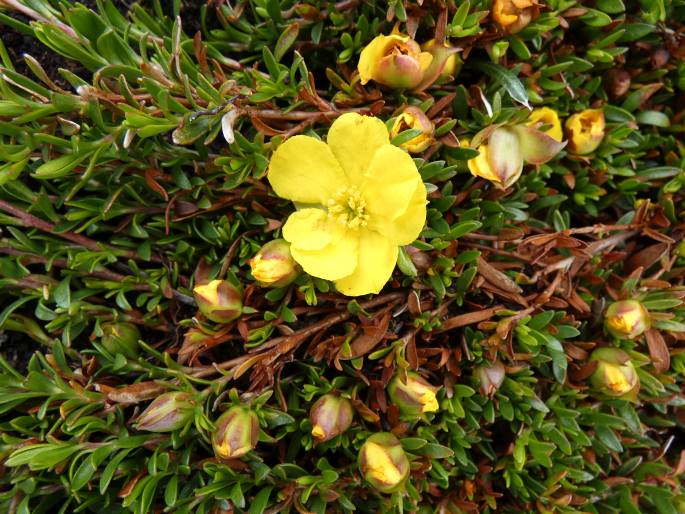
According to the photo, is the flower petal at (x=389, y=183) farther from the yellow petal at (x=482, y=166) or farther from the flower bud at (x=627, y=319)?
the flower bud at (x=627, y=319)

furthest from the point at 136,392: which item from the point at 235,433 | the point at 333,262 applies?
the point at 333,262

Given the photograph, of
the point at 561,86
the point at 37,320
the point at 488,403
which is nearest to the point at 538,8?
the point at 561,86

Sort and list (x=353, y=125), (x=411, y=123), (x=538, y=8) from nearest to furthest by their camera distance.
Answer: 1. (x=353, y=125)
2. (x=411, y=123)
3. (x=538, y=8)

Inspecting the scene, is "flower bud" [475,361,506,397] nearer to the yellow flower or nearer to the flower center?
the flower center

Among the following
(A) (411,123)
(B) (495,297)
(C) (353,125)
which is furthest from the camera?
(B) (495,297)

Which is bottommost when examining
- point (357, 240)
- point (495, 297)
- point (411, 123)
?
point (495, 297)

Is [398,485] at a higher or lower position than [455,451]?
higher

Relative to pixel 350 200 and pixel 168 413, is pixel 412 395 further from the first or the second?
pixel 168 413

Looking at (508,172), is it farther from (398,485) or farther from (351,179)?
(398,485)
